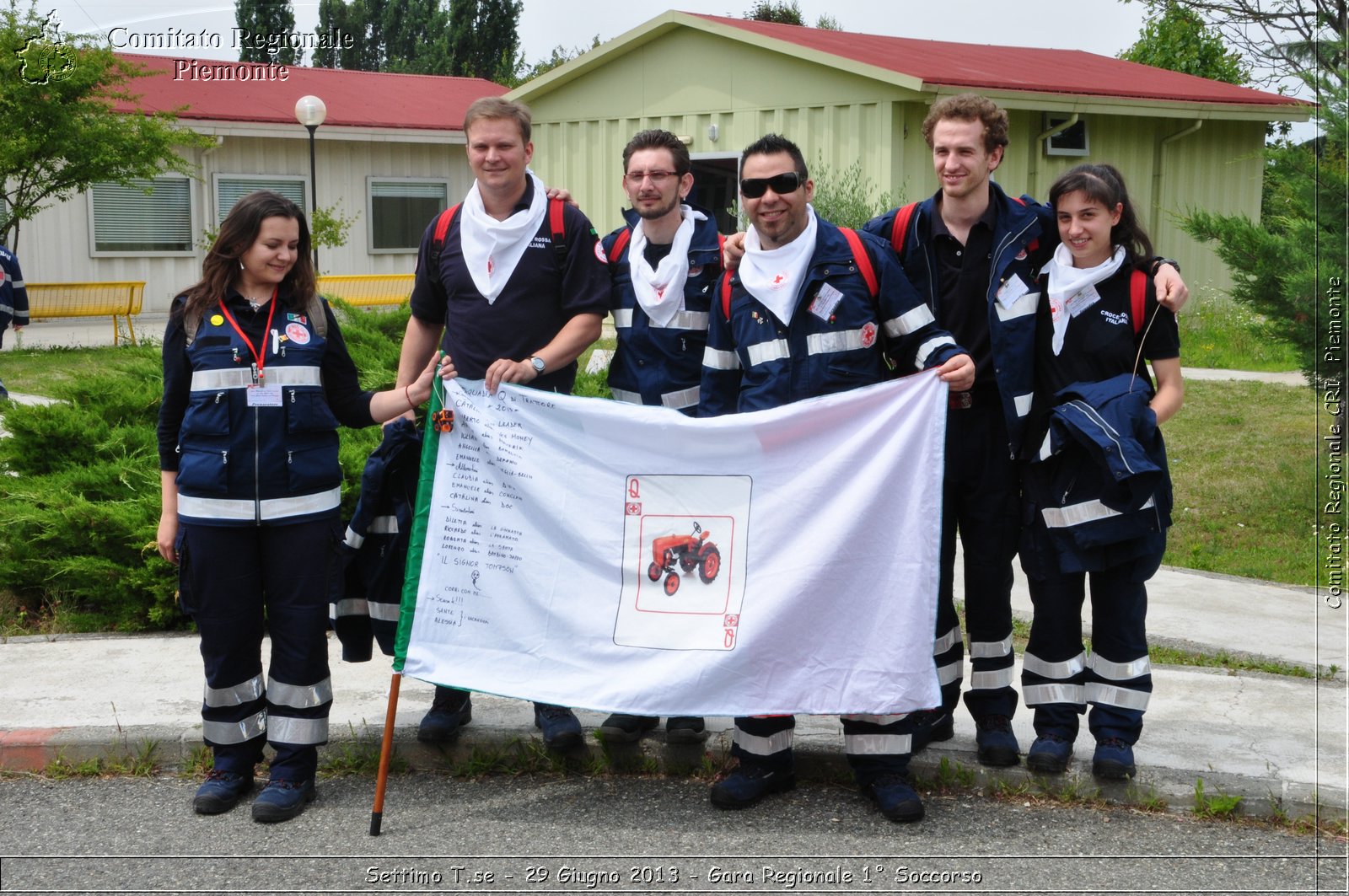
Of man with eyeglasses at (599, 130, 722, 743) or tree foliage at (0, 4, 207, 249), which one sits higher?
tree foliage at (0, 4, 207, 249)

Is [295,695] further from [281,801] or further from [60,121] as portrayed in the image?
[60,121]

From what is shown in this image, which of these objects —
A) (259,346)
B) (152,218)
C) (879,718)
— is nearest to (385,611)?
(259,346)

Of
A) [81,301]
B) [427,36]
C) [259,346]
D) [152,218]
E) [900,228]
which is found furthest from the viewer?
[427,36]

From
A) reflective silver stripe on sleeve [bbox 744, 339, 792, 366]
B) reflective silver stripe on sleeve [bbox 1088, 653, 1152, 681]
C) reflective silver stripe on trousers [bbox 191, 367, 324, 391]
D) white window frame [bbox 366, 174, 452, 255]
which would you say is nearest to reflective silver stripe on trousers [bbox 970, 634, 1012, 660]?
reflective silver stripe on sleeve [bbox 1088, 653, 1152, 681]

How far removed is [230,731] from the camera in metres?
4.89

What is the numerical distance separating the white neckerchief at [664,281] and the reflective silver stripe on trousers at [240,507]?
146 centimetres

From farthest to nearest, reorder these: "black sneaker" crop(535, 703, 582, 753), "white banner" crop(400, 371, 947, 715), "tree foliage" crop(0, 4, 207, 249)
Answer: "tree foliage" crop(0, 4, 207, 249)
"black sneaker" crop(535, 703, 582, 753)
"white banner" crop(400, 371, 947, 715)

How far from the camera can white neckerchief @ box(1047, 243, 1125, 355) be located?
4.73 metres

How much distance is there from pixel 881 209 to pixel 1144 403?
12860 mm

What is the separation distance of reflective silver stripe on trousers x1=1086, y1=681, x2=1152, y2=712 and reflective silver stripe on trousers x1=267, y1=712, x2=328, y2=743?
2.87 metres

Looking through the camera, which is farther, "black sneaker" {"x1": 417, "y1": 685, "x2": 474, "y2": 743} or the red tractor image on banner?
"black sneaker" {"x1": 417, "y1": 685, "x2": 474, "y2": 743}

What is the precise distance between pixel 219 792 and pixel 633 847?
5.09 ft

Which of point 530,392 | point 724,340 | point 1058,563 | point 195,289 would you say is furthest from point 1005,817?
point 195,289

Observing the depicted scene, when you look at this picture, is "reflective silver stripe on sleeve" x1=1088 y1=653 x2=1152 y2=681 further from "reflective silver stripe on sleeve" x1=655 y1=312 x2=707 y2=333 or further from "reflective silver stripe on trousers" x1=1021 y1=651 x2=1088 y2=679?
"reflective silver stripe on sleeve" x1=655 y1=312 x2=707 y2=333
